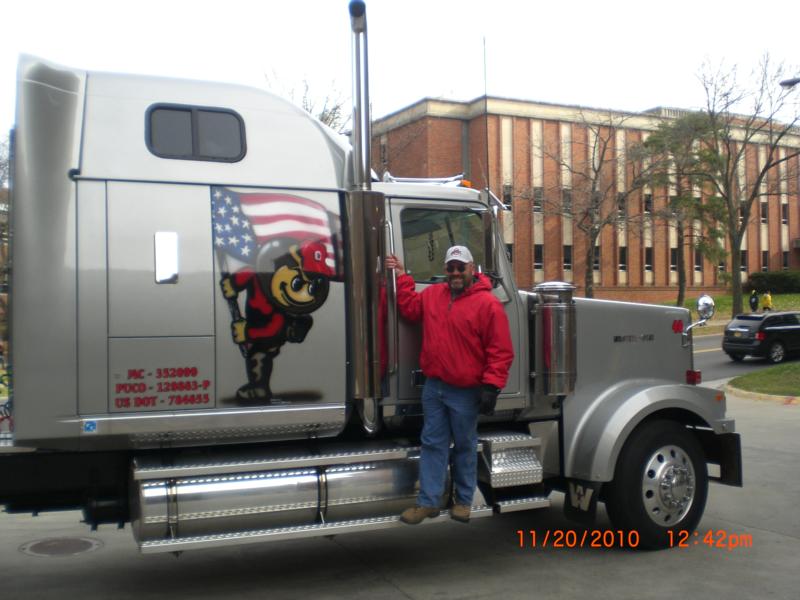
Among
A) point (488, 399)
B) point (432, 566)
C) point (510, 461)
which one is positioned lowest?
point (432, 566)

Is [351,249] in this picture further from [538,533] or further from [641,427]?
[538,533]

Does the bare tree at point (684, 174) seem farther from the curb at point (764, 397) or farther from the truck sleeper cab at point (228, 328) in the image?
the truck sleeper cab at point (228, 328)

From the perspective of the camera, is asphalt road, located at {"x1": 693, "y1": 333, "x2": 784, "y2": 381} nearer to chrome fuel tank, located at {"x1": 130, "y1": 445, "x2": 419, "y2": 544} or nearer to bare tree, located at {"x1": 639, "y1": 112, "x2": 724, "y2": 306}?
bare tree, located at {"x1": 639, "y1": 112, "x2": 724, "y2": 306}

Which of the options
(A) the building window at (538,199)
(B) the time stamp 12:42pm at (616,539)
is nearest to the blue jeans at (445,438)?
(B) the time stamp 12:42pm at (616,539)

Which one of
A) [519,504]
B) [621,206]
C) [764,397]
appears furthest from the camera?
[621,206]

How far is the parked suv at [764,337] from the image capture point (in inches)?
933

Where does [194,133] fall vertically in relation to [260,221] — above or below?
above

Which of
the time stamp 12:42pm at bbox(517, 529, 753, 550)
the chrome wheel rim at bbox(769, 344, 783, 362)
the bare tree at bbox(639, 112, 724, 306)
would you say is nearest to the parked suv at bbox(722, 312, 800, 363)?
the chrome wheel rim at bbox(769, 344, 783, 362)

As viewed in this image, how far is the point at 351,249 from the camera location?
509cm

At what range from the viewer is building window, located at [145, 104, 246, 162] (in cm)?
481

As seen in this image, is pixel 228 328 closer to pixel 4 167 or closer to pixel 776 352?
pixel 4 167

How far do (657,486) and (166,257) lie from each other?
3802 mm

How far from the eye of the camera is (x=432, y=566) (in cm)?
582

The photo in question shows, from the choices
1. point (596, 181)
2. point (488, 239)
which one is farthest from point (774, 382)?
point (596, 181)
